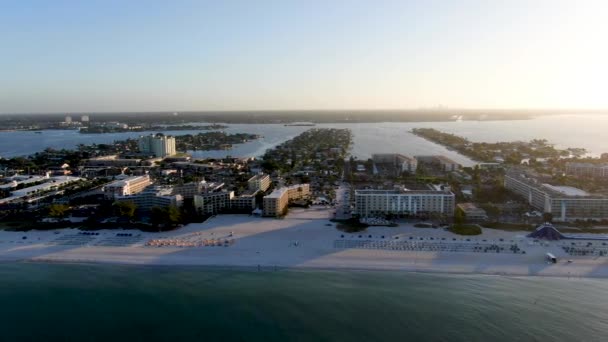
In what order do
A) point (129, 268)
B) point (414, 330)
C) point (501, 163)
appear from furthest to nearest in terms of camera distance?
1. point (501, 163)
2. point (129, 268)
3. point (414, 330)

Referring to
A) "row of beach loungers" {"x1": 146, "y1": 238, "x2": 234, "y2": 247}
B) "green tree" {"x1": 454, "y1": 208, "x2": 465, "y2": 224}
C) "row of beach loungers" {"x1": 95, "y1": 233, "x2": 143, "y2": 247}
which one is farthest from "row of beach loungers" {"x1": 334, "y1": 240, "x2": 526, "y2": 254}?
"row of beach loungers" {"x1": 95, "y1": 233, "x2": 143, "y2": 247}

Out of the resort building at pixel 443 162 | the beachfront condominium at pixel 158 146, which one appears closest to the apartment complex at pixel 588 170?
the resort building at pixel 443 162

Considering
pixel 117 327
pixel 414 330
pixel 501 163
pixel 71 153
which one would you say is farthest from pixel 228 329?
pixel 71 153

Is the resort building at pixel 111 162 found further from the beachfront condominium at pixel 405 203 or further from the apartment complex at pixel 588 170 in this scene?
the apartment complex at pixel 588 170

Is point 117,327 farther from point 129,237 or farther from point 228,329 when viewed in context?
point 129,237

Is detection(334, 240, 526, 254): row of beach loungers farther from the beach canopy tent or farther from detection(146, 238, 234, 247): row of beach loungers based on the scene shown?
detection(146, 238, 234, 247): row of beach loungers

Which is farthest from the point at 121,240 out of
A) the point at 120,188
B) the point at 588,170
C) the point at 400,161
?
the point at 588,170
